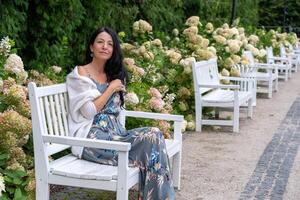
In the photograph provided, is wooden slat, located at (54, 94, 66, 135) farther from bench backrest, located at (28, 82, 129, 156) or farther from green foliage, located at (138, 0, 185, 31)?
green foliage, located at (138, 0, 185, 31)

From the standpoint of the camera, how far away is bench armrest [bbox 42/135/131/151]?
3.66 meters

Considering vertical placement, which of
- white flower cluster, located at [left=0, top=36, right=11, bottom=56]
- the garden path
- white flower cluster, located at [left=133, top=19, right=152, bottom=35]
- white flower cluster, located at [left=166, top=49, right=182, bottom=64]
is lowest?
the garden path

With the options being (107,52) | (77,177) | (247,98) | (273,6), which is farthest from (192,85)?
(273,6)

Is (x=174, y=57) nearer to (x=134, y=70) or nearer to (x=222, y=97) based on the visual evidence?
(x=222, y=97)

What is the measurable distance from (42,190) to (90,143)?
519mm

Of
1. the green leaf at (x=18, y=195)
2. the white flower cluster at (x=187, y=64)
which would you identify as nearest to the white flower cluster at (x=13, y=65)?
the green leaf at (x=18, y=195)

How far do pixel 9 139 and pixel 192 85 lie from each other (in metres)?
4.91

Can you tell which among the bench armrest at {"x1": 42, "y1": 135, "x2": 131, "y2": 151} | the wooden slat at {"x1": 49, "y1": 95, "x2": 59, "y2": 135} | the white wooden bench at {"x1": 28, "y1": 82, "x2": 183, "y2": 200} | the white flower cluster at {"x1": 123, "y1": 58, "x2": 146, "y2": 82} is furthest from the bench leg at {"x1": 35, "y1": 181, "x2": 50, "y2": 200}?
the white flower cluster at {"x1": 123, "y1": 58, "x2": 146, "y2": 82}

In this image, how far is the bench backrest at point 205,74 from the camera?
7.97m

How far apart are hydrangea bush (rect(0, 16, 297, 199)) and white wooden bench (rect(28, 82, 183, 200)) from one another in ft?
0.51

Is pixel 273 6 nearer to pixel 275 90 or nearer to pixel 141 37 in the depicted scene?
pixel 275 90

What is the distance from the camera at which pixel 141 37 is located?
9.51 meters

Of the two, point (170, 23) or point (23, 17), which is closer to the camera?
point (23, 17)

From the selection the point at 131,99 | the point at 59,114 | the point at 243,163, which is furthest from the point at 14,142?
the point at 243,163
